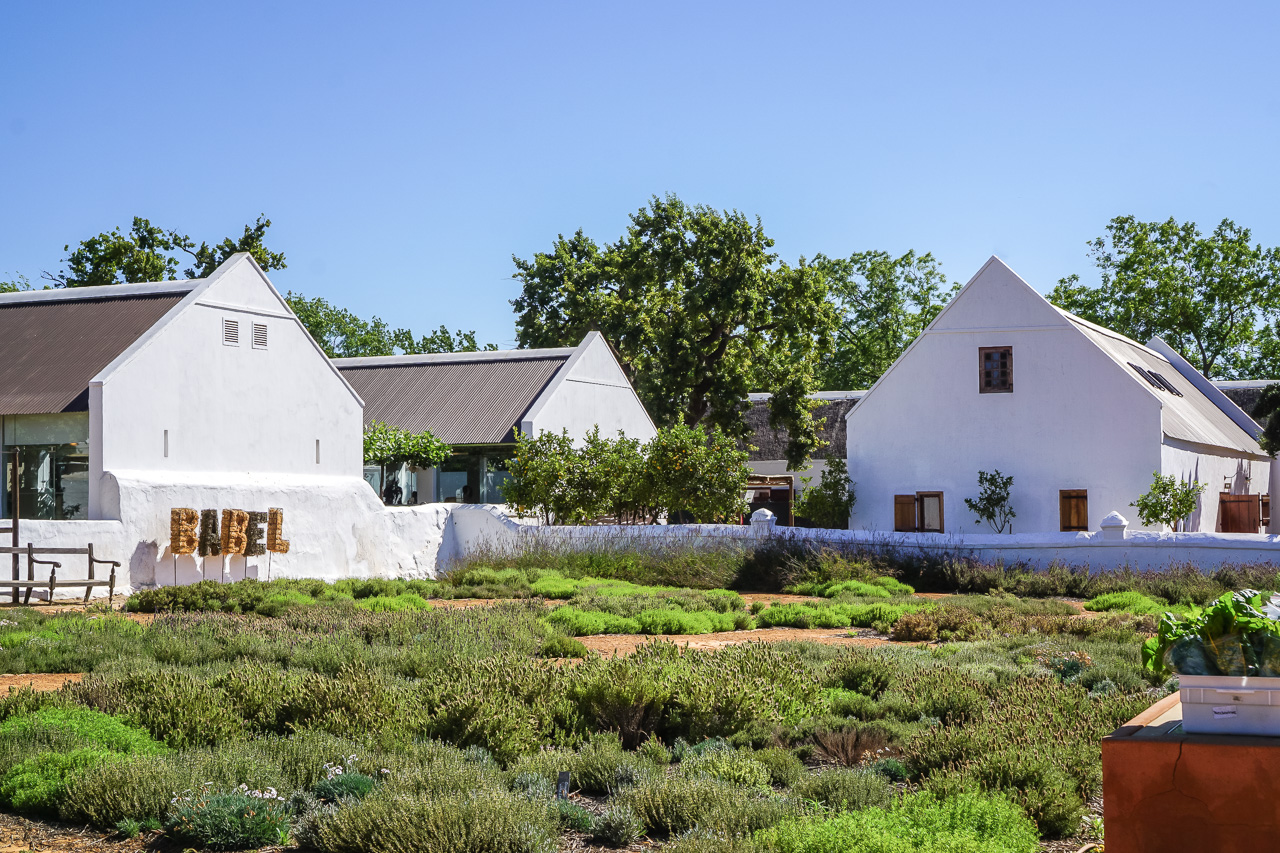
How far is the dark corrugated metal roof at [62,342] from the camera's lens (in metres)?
23.2

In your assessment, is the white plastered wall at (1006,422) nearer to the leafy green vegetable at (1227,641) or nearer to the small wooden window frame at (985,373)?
the small wooden window frame at (985,373)

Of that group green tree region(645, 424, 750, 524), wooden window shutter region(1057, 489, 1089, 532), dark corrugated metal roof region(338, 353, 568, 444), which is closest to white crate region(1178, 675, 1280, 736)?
green tree region(645, 424, 750, 524)

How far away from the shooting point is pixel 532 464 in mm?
28672

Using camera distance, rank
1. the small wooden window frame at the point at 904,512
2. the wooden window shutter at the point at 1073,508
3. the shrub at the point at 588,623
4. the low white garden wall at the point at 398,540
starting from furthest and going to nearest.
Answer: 1. the small wooden window frame at the point at 904,512
2. the wooden window shutter at the point at 1073,508
3. the low white garden wall at the point at 398,540
4. the shrub at the point at 588,623

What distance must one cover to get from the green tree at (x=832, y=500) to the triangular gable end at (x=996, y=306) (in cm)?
304

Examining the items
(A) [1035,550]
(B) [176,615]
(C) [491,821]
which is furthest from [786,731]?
(A) [1035,550]

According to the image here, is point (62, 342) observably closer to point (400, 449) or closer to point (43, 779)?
point (400, 449)

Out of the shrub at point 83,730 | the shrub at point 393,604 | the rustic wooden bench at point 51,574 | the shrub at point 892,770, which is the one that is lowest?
the shrub at point 892,770

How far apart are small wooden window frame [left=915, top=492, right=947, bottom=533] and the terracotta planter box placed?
27377 millimetres

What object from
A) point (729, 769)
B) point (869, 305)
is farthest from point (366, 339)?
point (729, 769)

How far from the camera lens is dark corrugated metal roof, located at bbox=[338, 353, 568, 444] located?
35.3 metres

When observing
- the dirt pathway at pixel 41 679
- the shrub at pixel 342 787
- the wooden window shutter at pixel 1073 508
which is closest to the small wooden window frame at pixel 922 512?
the wooden window shutter at pixel 1073 508

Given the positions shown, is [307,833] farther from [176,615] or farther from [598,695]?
[176,615]

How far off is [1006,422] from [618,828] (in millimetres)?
26330
